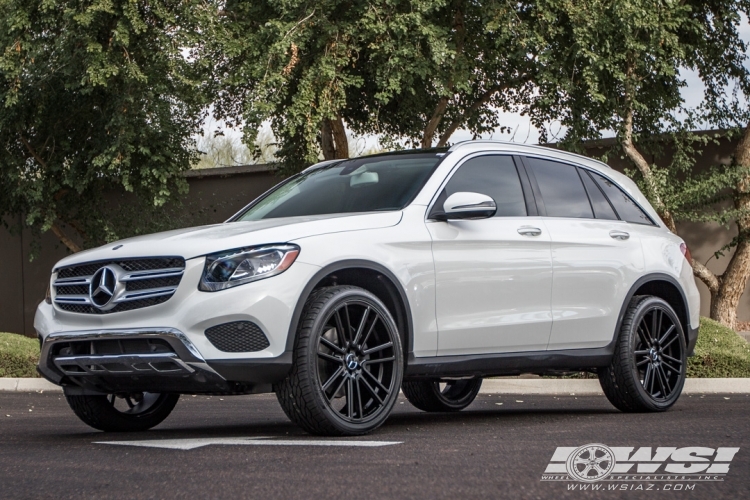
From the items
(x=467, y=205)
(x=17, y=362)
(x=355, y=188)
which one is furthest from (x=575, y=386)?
(x=17, y=362)

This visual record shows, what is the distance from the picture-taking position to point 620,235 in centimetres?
834

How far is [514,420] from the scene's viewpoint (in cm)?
788

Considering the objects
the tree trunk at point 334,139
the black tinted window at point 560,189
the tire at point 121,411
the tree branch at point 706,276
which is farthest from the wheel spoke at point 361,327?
the tree trunk at point 334,139

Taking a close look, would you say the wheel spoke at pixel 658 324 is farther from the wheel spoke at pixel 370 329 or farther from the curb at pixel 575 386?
the wheel spoke at pixel 370 329

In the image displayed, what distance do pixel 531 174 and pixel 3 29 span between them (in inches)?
463

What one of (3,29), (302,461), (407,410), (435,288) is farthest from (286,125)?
(302,461)

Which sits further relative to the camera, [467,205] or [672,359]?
[672,359]

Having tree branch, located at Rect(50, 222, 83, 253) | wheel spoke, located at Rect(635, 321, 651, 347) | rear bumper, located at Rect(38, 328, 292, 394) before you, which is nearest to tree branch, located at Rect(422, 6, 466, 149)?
tree branch, located at Rect(50, 222, 83, 253)

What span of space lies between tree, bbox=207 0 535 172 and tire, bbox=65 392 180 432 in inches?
327

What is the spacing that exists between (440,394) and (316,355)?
3.31 metres

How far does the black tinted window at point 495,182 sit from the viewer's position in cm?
747

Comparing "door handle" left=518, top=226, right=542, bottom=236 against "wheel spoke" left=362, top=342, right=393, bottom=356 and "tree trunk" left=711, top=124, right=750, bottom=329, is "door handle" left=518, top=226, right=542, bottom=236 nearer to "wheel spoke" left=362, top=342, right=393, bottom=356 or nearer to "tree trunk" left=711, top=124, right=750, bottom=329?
"wheel spoke" left=362, top=342, right=393, bottom=356

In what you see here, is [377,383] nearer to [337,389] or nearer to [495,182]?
[337,389]

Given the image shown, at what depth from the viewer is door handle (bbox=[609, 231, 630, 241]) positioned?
27.2 feet
